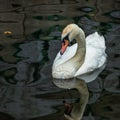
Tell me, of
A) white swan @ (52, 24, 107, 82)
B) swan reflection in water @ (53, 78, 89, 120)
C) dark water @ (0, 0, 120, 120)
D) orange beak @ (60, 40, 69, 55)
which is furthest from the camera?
white swan @ (52, 24, 107, 82)

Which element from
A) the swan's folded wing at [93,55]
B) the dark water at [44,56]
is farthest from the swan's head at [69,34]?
the dark water at [44,56]

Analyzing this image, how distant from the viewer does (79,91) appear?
27.9 ft

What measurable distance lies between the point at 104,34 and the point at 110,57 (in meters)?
1.37

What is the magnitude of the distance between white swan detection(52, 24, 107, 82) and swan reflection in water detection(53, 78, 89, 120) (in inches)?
4.7

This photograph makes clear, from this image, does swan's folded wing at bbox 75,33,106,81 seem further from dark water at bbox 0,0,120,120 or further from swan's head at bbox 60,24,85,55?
swan's head at bbox 60,24,85,55

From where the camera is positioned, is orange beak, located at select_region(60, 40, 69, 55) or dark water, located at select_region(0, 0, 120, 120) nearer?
dark water, located at select_region(0, 0, 120, 120)

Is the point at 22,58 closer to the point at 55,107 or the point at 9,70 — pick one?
the point at 9,70

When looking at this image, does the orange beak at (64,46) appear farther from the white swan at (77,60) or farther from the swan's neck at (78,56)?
the swan's neck at (78,56)

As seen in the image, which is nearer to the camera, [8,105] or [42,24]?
[8,105]

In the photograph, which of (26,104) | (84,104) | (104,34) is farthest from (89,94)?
(104,34)

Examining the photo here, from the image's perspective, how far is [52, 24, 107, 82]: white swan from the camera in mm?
8945

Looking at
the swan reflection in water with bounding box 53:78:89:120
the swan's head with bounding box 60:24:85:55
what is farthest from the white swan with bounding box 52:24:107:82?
the swan reflection in water with bounding box 53:78:89:120

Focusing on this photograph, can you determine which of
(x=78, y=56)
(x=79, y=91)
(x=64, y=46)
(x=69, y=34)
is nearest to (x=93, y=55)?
(x=78, y=56)

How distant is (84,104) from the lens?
7.96 meters
